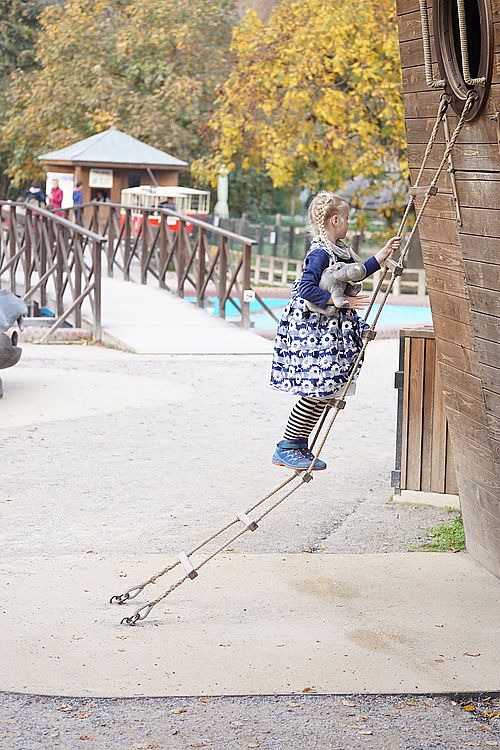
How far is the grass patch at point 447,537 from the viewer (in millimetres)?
5348

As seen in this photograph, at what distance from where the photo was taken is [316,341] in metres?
4.38

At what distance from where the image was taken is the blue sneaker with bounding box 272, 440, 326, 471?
14.8 feet

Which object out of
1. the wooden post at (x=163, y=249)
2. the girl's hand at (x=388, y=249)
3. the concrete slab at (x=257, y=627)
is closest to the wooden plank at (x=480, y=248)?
the girl's hand at (x=388, y=249)

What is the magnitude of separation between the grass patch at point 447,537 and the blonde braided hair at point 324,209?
1.85 metres

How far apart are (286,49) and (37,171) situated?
12.6m

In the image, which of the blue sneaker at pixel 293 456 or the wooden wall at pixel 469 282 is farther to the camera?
the blue sneaker at pixel 293 456

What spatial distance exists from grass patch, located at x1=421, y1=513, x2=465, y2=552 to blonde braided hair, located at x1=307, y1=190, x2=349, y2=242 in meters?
1.85

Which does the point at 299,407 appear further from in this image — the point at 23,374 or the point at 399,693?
the point at 23,374

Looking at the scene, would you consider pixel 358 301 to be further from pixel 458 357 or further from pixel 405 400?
pixel 405 400

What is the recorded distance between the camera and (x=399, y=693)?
3572 mm

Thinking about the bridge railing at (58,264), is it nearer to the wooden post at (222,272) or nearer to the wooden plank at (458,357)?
the wooden post at (222,272)

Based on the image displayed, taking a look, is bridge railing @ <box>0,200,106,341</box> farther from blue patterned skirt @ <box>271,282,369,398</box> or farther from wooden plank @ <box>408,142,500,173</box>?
wooden plank @ <box>408,142,500,173</box>

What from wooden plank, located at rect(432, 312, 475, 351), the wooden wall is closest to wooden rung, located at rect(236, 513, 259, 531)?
the wooden wall

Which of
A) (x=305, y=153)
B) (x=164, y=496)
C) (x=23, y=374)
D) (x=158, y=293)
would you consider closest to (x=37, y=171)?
(x=305, y=153)
